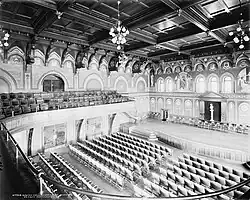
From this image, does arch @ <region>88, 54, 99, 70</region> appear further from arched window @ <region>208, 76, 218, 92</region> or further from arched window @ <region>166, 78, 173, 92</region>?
arched window @ <region>208, 76, 218, 92</region>

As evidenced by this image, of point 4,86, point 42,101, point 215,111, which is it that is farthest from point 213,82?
point 4,86

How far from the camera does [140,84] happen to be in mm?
17938

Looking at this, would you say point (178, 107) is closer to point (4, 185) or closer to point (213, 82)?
point (213, 82)

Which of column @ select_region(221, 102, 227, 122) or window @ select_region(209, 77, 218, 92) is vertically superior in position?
window @ select_region(209, 77, 218, 92)

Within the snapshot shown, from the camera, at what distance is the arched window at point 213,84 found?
1394cm

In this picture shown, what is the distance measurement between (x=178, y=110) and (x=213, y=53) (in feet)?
19.6

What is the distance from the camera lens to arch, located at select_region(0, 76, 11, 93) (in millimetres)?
9375

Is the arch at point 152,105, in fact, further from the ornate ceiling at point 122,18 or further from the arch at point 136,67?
the ornate ceiling at point 122,18

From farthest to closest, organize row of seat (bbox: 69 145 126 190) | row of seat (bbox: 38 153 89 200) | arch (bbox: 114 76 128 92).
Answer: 1. arch (bbox: 114 76 128 92)
2. row of seat (bbox: 69 145 126 190)
3. row of seat (bbox: 38 153 89 200)

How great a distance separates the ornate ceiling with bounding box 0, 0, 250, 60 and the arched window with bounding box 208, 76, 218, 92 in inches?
164

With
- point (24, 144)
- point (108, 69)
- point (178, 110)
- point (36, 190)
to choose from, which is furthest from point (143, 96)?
point (36, 190)

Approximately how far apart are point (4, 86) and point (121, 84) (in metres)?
9.42

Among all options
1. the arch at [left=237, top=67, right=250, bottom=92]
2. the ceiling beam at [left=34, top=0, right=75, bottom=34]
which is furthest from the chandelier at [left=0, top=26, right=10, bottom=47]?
the arch at [left=237, top=67, right=250, bottom=92]

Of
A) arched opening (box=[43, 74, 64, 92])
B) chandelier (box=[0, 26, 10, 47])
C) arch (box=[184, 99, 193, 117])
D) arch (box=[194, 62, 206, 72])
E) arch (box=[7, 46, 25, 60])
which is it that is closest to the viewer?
chandelier (box=[0, 26, 10, 47])
